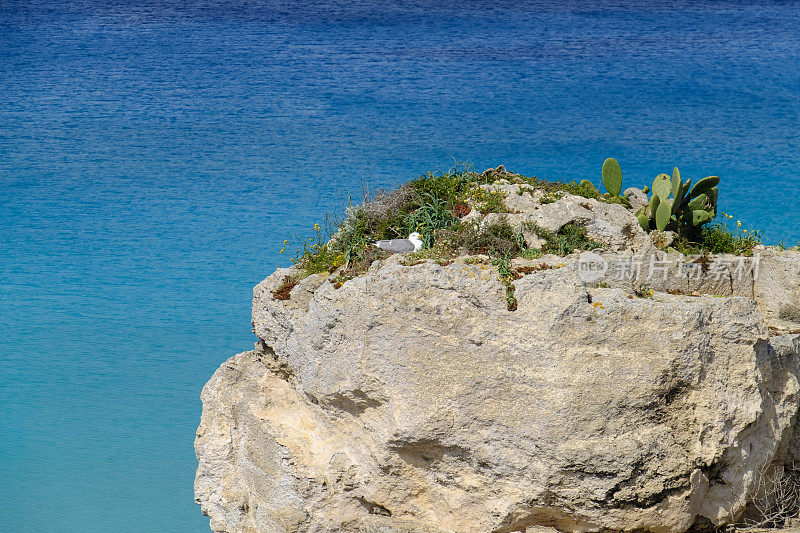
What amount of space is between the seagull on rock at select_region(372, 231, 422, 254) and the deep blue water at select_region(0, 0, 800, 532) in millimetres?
6039

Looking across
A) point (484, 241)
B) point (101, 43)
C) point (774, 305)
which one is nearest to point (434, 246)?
point (484, 241)

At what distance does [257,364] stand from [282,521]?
1815 millimetres

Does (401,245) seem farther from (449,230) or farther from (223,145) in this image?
(223,145)

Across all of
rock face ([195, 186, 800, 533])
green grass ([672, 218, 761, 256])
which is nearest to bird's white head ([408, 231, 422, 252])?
rock face ([195, 186, 800, 533])

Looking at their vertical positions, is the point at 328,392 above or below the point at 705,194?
below

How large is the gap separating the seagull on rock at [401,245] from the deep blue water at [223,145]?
604 centimetres

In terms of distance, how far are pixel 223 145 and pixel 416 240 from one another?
1411 cm

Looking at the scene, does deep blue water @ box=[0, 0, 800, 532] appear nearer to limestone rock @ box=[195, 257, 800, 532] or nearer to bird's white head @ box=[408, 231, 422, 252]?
limestone rock @ box=[195, 257, 800, 532]

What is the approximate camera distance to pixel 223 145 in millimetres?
21172

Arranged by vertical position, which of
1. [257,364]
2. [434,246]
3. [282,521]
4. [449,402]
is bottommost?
[282,521]

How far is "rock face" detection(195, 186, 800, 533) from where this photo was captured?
22.6ft

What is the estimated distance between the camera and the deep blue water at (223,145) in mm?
13141

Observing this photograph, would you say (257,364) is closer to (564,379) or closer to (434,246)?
(434,246)

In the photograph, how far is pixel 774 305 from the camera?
8625mm
